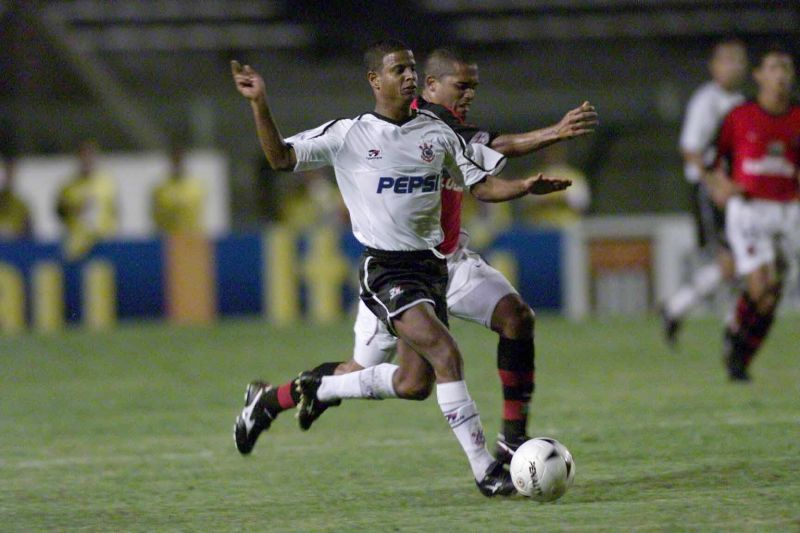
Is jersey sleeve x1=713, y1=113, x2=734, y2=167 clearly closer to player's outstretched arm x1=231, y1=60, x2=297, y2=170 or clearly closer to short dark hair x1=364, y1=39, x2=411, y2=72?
short dark hair x1=364, y1=39, x2=411, y2=72

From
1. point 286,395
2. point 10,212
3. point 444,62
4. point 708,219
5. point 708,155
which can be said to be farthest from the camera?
point 10,212

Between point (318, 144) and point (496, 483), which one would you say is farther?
point (318, 144)

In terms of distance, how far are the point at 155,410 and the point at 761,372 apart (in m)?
4.01

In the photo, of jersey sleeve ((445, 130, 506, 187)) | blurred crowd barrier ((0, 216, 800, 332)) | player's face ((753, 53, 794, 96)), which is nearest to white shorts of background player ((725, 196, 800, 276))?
player's face ((753, 53, 794, 96))

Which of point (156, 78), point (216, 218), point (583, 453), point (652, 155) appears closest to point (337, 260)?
point (216, 218)

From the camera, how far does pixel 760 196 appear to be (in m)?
8.99

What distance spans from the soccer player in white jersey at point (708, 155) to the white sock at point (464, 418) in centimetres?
417

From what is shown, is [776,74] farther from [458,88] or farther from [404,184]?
[404,184]

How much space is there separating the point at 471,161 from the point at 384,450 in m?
1.57

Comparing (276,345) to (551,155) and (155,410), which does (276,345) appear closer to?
(155,410)

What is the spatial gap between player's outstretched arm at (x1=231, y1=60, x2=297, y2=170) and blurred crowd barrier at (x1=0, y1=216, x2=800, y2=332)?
10.1 m

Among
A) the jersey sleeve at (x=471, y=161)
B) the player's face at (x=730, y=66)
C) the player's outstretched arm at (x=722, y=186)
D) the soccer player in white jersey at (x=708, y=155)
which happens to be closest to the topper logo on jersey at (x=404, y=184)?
the jersey sleeve at (x=471, y=161)

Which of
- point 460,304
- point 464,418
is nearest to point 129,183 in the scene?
point 460,304

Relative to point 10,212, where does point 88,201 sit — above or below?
above
